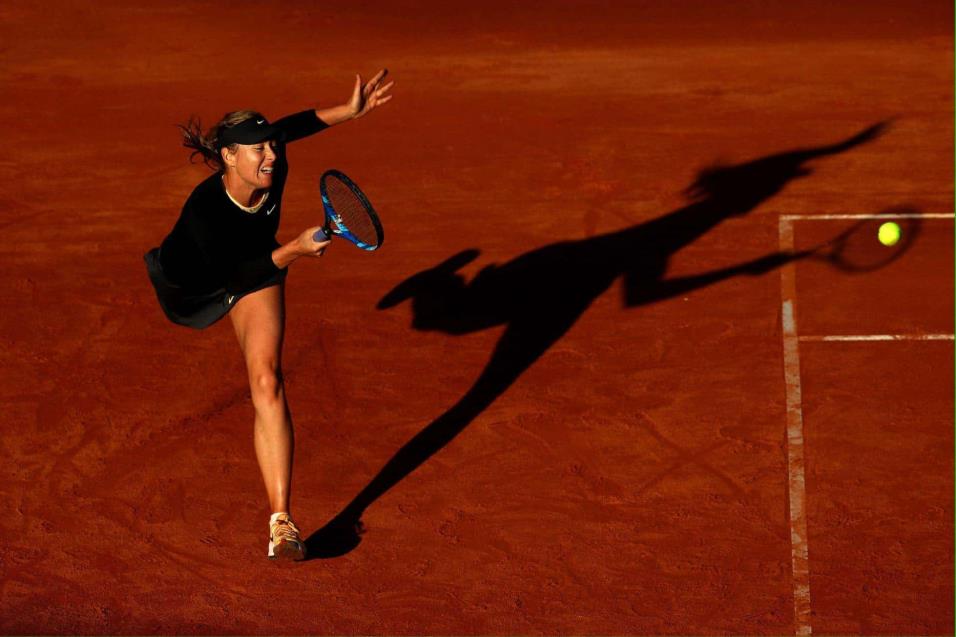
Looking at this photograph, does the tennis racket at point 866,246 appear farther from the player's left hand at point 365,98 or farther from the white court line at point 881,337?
the player's left hand at point 365,98

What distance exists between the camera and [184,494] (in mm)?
8789

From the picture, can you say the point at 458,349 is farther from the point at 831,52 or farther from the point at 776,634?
the point at 831,52

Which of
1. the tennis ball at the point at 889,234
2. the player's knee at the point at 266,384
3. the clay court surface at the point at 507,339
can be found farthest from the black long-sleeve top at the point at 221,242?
the tennis ball at the point at 889,234

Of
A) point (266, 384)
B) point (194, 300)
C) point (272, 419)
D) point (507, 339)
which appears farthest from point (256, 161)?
point (507, 339)

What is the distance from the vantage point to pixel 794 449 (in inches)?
353

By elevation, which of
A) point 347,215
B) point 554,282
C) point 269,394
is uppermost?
point 347,215

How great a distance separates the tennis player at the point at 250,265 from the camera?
7938 millimetres

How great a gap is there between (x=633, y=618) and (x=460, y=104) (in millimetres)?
5700

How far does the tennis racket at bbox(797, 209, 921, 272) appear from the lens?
10.5 m

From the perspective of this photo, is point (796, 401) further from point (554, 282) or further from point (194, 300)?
point (194, 300)

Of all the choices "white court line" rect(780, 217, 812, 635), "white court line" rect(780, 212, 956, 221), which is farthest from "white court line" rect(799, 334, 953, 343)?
"white court line" rect(780, 212, 956, 221)

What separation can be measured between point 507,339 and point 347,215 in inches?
87.9

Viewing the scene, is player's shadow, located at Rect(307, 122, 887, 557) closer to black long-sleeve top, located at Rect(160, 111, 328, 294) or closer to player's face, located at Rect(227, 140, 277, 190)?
black long-sleeve top, located at Rect(160, 111, 328, 294)

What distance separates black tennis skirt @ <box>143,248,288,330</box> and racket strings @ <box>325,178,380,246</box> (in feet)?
1.59
